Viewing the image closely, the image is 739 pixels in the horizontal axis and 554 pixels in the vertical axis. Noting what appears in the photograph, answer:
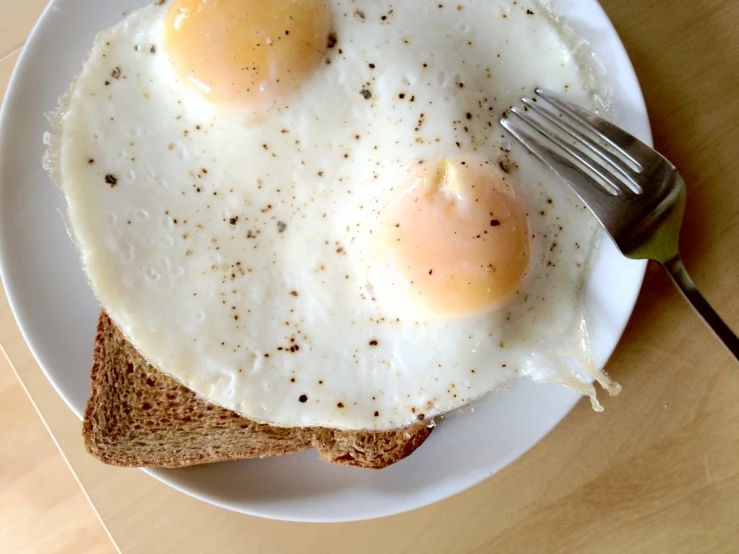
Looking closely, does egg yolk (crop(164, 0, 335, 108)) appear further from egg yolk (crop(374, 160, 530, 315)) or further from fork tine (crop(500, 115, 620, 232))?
fork tine (crop(500, 115, 620, 232))

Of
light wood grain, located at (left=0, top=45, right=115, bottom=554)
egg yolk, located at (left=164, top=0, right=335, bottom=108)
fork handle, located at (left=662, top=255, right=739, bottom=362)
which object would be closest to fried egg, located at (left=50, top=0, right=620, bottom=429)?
egg yolk, located at (left=164, top=0, right=335, bottom=108)

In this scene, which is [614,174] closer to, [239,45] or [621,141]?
[621,141]

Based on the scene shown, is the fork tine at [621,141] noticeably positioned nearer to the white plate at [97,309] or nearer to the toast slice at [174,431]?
the white plate at [97,309]

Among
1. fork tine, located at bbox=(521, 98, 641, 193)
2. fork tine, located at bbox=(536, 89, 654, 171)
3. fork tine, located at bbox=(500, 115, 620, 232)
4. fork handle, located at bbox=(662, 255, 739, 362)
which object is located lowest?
fork handle, located at bbox=(662, 255, 739, 362)

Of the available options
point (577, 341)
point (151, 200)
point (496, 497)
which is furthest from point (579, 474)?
point (151, 200)

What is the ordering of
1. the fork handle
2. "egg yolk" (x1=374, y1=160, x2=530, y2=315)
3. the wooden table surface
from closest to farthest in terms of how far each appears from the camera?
1. "egg yolk" (x1=374, y1=160, x2=530, y2=315)
2. the fork handle
3. the wooden table surface

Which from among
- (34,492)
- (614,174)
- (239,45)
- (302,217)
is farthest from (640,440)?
(34,492)

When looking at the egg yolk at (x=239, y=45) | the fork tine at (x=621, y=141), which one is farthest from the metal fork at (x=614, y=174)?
the egg yolk at (x=239, y=45)
